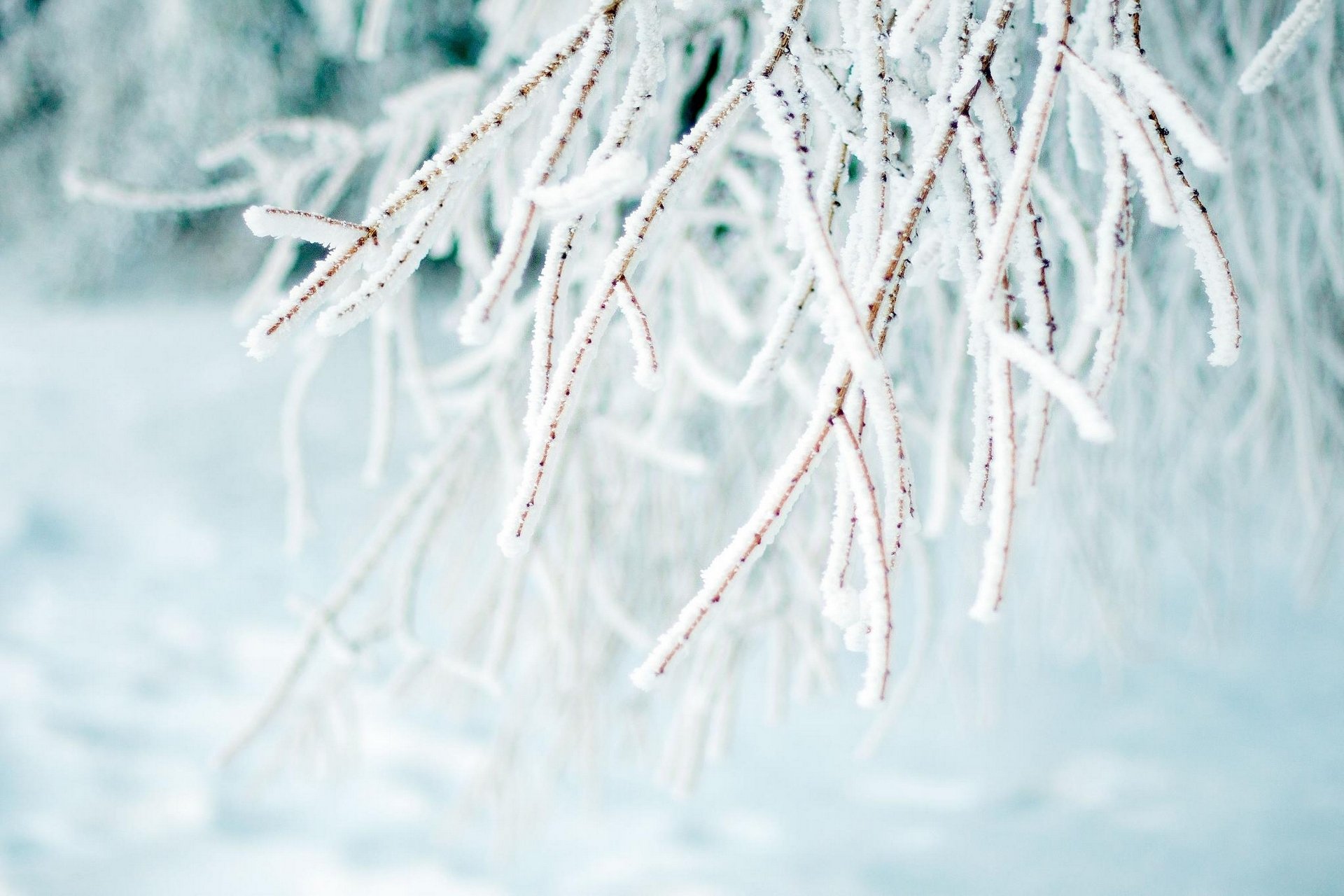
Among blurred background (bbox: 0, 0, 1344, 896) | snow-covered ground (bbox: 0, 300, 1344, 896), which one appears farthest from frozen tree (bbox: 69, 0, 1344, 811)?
snow-covered ground (bbox: 0, 300, 1344, 896)

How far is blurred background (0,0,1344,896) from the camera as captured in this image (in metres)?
1.47

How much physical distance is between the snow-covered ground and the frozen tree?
243 mm

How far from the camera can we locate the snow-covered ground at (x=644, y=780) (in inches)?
65.4

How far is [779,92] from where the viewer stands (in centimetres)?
49

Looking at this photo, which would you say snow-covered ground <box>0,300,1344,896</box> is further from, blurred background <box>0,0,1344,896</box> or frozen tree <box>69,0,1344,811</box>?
frozen tree <box>69,0,1344,811</box>

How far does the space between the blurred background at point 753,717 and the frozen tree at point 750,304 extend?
8 cm

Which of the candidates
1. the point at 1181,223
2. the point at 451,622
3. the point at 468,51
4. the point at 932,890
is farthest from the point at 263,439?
the point at 1181,223

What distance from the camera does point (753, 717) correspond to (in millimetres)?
2014

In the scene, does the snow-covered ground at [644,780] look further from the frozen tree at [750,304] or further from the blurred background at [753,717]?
the frozen tree at [750,304]

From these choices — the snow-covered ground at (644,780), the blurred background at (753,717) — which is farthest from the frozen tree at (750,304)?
the snow-covered ground at (644,780)

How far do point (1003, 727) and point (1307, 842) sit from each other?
0.58 m

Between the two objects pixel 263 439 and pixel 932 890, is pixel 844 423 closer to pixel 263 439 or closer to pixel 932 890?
pixel 932 890

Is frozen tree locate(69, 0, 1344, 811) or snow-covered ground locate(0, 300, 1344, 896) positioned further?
snow-covered ground locate(0, 300, 1344, 896)

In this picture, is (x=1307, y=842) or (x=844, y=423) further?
(x=1307, y=842)
